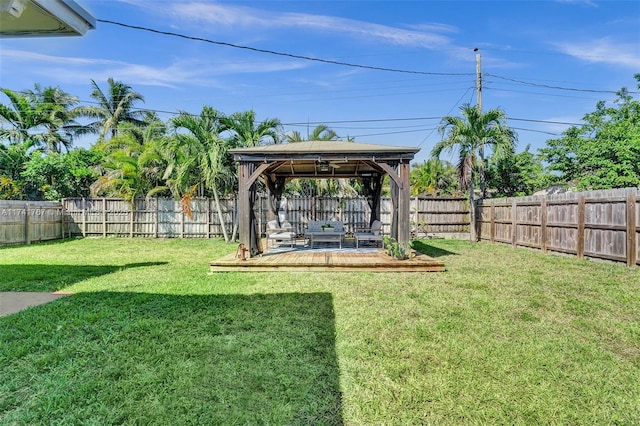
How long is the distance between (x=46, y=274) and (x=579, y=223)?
42.2 feet

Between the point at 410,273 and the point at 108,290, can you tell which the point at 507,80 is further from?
the point at 108,290

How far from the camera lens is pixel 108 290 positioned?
19.7 ft

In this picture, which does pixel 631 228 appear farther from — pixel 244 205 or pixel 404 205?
pixel 244 205

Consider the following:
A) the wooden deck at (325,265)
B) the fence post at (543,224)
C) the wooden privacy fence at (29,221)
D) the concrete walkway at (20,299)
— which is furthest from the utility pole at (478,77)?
the wooden privacy fence at (29,221)

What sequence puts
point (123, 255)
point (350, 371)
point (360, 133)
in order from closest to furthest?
point (350, 371) → point (123, 255) → point (360, 133)

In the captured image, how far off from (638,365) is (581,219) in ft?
22.9

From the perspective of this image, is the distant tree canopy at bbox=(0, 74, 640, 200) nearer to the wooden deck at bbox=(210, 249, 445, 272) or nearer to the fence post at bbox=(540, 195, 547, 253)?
the fence post at bbox=(540, 195, 547, 253)

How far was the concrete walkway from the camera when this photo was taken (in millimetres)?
5052

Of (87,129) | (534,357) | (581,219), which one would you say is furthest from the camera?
(87,129)

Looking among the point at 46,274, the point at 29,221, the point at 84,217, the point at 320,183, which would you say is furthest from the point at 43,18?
the point at 84,217

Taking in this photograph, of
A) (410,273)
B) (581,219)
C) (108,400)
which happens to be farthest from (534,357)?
(581,219)

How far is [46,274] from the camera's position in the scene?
7477 millimetres

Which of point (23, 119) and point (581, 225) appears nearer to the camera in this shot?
point (581, 225)

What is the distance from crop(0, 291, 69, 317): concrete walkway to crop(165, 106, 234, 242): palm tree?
308 inches
